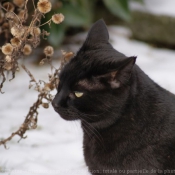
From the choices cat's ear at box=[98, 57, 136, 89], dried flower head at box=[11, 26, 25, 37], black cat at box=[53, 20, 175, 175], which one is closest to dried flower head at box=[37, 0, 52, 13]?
dried flower head at box=[11, 26, 25, 37]

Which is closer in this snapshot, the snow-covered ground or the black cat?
the black cat

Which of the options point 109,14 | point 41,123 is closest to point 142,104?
point 41,123

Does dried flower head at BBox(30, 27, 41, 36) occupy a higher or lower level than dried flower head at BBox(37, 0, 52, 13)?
lower

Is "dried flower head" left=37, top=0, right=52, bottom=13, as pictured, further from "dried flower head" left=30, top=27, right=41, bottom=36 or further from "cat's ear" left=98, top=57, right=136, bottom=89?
"cat's ear" left=98, top=57, right=136, bottom=89

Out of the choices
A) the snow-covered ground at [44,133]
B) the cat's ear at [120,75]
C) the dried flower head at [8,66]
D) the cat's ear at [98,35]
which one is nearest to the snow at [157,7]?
the snow-covered ground at [44,133]

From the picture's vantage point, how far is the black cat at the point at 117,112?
1.65 m

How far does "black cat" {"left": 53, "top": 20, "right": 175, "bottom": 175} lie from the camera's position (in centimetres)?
165

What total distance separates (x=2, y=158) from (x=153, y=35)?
205 centimetres

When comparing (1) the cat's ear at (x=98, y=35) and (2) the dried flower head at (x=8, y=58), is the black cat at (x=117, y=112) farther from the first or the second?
(2) the dried flower head at (x=8, y=58)

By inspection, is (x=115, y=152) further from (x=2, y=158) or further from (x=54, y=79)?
(x=2, y=158)

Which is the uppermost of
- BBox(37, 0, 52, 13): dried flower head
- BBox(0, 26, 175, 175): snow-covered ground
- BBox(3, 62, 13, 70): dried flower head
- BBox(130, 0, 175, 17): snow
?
BBox(37, 0, 52, 13): dried flower head

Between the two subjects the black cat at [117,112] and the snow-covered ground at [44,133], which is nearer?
the black cat at [117,112]

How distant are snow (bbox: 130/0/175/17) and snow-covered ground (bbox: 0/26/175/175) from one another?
353mm

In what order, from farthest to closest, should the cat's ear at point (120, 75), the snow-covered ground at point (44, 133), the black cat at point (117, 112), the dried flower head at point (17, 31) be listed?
the snow-covered ground at point (44, 133) < the dried flower head at point (17, 31) < the black cat at point (117, 112) < the cat's ear at point (120, 75)
